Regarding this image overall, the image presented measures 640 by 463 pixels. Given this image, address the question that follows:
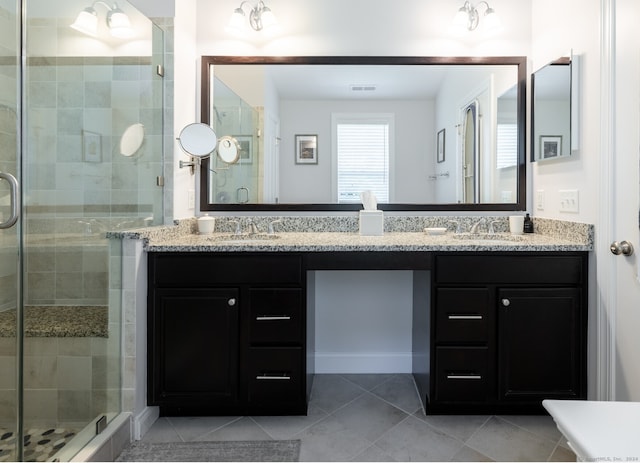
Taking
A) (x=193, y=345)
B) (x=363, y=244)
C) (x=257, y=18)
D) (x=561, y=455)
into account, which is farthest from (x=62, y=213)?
(x=561, y=455)

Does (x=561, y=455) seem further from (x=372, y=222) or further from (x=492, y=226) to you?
(x=372, y=222)

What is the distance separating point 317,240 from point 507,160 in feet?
4.17

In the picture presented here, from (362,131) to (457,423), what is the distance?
162 centimetres

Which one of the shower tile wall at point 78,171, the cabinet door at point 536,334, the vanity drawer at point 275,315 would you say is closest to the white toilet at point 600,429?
the cabinet door at point 536,334

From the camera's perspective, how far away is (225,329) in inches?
73.2

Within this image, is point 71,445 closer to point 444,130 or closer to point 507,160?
point 444,130

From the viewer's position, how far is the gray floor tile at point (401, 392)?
80.8 inches

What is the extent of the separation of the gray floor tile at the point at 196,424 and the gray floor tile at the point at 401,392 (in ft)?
2.53

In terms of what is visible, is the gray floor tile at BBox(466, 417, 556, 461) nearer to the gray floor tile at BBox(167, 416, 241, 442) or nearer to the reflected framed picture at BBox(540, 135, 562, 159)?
the gray floor tile at BBox(167, 416, 241, 442)

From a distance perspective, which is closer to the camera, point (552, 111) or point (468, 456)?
point (468, 456)

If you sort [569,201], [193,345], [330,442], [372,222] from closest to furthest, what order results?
[330,442] → [193,345] → [569,201] → [372,222]

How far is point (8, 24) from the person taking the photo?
1550 mm

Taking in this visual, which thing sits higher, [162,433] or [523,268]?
[523,268]

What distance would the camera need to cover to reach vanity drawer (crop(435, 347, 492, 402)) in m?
1.88
